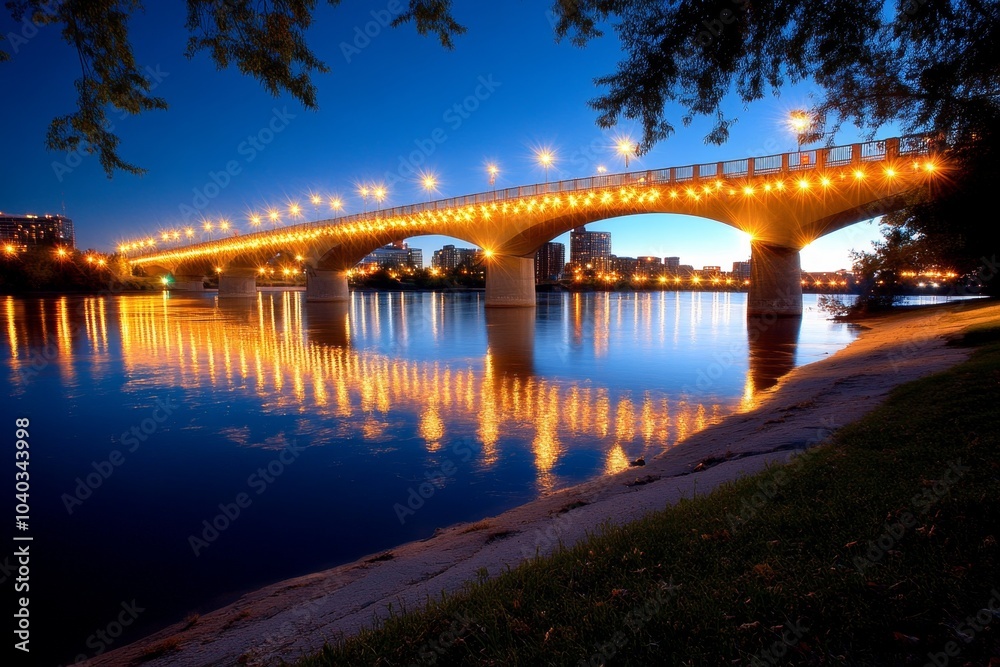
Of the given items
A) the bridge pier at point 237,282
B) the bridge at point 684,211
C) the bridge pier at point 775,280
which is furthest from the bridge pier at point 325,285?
the bridge pier at point 775,280

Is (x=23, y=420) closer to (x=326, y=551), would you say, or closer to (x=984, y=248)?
(x=326, y=551)

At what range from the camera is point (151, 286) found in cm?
12725

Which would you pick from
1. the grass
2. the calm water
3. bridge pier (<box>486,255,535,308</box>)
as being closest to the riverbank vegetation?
bridge pier (<box>486,255,535,308</box>)

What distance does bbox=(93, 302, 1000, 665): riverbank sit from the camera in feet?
13.1

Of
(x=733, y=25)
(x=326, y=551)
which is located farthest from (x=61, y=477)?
(x=733, y=25)

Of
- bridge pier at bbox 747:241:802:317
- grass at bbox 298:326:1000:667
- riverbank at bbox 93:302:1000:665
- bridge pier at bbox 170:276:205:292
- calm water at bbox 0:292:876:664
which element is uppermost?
bridge pier at bbox 170:276:205:292

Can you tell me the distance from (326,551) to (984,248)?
11.5 m

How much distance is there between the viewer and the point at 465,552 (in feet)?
17.6

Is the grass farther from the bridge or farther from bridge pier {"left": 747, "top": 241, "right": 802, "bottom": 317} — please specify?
bridge pier {"left": 747, "top": 241, "right": 802, "bottom": 317}

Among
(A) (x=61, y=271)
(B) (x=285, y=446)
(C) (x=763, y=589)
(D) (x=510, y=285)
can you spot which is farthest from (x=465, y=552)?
(A) (x=61, y=271)

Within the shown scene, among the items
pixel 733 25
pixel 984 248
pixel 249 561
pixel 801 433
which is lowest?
pixel 249 561

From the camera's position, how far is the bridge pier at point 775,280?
36219 millimetres

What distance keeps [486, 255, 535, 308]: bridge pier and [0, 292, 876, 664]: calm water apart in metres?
31.7

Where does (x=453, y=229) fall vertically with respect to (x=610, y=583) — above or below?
above
